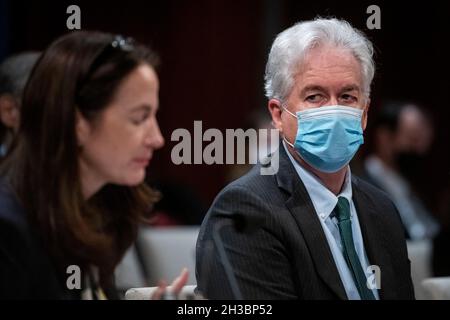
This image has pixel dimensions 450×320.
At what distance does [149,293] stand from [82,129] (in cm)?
37

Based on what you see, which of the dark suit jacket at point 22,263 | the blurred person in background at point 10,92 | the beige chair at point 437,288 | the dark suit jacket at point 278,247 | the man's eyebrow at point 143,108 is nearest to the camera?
the dark suit jacket at point 22,263

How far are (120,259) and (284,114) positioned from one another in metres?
0.51

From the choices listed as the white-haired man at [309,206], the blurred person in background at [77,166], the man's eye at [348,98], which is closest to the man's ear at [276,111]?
the white-haired man at [309,206]

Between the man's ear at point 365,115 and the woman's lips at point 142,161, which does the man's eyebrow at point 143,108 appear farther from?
the man's ear at point 365,115

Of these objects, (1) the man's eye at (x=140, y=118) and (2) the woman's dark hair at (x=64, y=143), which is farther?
(1) the man's eye at (x=140, y=118)

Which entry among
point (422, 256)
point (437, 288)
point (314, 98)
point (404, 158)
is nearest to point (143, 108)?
point (314, 98)

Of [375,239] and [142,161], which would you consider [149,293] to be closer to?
[142,161]

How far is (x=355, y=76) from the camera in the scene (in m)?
1.72

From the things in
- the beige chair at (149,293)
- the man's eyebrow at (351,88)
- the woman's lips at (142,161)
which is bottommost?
the beige chair at (149,293)

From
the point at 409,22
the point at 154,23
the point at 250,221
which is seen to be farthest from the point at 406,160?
the point at 250,221

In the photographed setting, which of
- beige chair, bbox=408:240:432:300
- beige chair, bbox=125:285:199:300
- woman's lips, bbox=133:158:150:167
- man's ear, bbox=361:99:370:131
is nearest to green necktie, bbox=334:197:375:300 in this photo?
man's ear, bbox=361:99:370:131

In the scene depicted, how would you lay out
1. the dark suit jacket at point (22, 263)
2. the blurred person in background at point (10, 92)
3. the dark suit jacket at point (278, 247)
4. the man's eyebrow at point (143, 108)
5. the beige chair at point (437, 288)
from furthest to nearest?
the blurred person in background at point (10, 92) < the beige chair at point (437, 288) < the man's eyebrow at point (143, 108) < the dark suit jacket at point (278, 247) < the dark suit jacket at point (22, 263)

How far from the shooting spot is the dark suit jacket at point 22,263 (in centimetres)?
155

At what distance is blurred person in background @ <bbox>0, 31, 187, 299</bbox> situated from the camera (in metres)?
1.62
